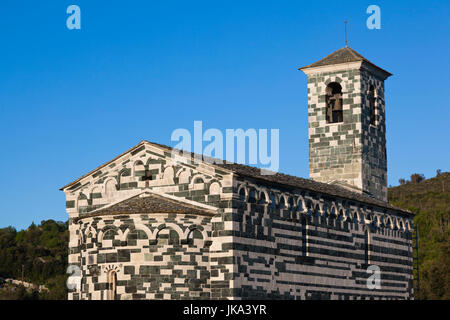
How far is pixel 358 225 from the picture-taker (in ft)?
118

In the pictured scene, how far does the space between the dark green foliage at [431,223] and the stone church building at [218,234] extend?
19.8 metres

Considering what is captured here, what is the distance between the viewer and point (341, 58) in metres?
39.9

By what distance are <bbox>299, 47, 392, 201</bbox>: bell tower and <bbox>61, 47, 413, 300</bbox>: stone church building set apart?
142cm

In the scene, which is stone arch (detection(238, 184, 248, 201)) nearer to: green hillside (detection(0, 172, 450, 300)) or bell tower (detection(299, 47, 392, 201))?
bell tower (detection(299, 47, 392, 201))

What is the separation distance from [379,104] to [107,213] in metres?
17.3

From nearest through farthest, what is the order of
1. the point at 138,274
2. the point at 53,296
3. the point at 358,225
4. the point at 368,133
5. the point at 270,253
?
the point at 138,274, the point at 270,253, the point at 358,225, the point at 368,133, the point at 53,296

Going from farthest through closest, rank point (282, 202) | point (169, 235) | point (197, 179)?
point (282, 202) → point (197, 179) → point (169, 235)

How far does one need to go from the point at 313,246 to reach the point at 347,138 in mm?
8059

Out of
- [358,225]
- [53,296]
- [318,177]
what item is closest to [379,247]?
[358,225]
